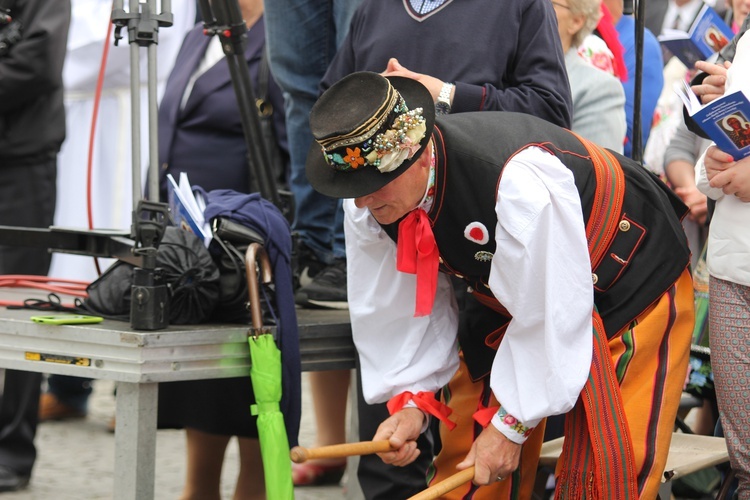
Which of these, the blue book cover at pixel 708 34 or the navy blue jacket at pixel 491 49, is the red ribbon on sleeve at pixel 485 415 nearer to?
the navy blue jacket at pixel 491 49

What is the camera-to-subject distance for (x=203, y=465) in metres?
3.63

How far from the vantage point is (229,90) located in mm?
4086

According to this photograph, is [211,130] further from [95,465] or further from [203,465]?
[95,465]

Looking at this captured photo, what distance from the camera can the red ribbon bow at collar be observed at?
250 cm

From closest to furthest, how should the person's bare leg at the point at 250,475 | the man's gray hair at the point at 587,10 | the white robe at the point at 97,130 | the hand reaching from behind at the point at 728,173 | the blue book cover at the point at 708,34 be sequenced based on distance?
the hand reaching from behind at the point at 728,173 → the blue book cover at the point at 708,34 → the person's bare leg at the point at 250,475 → the man's gray hair at the point at 587,10 → the white robe at the point at 97,130

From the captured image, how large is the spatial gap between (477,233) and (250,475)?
1.43m

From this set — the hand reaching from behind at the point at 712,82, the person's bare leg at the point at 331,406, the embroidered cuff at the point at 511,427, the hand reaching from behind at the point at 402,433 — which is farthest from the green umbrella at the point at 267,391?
the hand reaching from behind at the point at 712,82

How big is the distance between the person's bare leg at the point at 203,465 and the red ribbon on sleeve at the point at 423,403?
1.01m

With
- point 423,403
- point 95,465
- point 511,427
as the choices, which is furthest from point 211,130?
point 511,427

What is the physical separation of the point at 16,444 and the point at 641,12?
2.55 m

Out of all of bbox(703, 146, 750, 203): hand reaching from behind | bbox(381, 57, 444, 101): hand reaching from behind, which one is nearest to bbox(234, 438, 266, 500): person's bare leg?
bbox(381, 57, 444, 101): hand reaching from behind

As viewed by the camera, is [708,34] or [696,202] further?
[696,202]

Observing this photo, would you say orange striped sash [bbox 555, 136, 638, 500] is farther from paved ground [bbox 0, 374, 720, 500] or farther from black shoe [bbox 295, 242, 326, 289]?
black shoe [bbox 295, 242, 326, 289]

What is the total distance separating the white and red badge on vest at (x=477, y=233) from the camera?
248 cm
